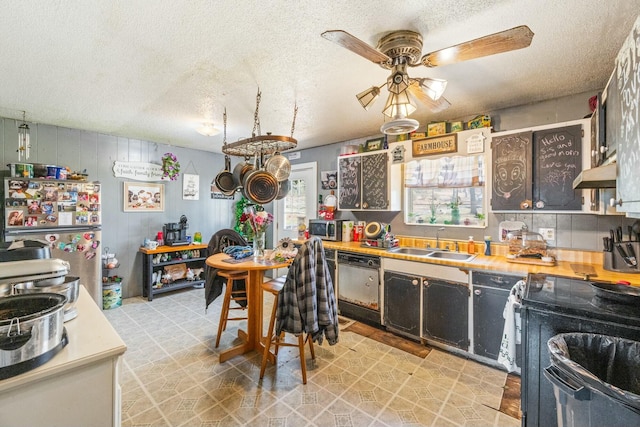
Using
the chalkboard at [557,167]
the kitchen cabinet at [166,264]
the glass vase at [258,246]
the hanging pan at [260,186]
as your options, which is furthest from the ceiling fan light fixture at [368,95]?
the kitchen cabinet at [166,264]

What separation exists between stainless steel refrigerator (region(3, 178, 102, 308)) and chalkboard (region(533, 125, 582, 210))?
4.76m

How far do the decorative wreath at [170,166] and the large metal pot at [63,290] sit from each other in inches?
138

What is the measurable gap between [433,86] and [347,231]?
2397 millimetres

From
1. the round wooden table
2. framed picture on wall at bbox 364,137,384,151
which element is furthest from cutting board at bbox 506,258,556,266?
the round wooden table

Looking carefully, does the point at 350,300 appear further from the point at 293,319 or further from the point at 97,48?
the point at 97,48

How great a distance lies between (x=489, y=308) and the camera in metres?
2.37

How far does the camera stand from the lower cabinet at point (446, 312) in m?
2.50

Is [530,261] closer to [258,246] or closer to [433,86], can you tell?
[433,86]

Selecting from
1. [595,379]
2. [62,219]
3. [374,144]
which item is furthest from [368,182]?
[62,219]

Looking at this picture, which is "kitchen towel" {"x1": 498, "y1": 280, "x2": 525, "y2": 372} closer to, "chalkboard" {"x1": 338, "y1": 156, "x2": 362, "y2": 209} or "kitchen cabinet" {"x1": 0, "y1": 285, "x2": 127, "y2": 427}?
"chalkboard" {"x1": 338, "y1": 156, "x2": 362, "y2": 209}

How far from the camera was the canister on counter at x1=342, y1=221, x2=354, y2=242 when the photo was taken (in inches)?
152

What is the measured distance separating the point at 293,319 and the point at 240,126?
2.51 m

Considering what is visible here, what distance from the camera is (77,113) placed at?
3.09 metres

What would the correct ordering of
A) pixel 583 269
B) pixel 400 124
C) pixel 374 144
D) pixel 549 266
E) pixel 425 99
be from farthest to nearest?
pixel 374 144 → pixel 549 266 → pixel 583 269 → pixel 425 99 → pixel 400 124
